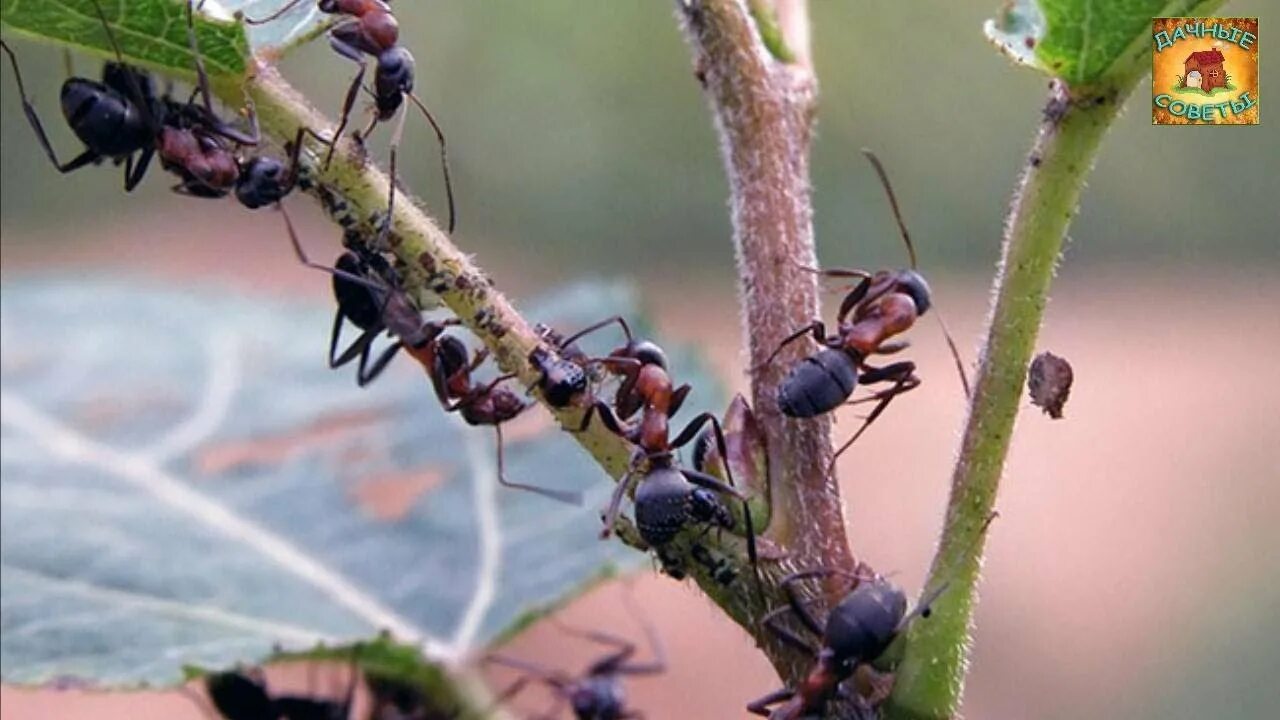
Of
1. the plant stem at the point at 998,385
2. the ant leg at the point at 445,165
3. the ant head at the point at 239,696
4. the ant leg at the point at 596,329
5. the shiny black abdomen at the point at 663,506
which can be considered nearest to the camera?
the plant stem at the point at 998,385

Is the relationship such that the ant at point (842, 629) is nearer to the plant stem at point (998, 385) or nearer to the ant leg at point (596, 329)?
the plant stem at point (998, 385)

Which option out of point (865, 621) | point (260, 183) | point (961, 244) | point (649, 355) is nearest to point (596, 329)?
point (649, 355)

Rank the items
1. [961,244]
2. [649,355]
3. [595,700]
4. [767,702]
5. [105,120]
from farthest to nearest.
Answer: [961,244] → [595,700] → [649,355] → [105,120] → [767,702]

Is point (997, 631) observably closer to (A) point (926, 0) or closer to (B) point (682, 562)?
(A) point (926, 0)

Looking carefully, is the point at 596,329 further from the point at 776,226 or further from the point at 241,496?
the point at 241,496

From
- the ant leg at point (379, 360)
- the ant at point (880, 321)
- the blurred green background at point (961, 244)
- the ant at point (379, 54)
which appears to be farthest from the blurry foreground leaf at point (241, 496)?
the blurred green background at point (961, 244)

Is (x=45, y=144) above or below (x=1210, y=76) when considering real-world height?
below

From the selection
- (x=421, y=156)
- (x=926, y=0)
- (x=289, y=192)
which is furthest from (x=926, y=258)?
(x=289, y=192)
